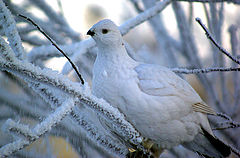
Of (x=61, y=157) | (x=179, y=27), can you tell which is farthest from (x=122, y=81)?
(x=179, y=27)

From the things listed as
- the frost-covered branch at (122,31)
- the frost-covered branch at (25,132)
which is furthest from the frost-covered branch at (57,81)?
the frost-covered branch at (122,31)

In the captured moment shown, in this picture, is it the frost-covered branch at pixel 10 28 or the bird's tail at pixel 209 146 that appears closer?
the frost-covered branch at pixel 10 28

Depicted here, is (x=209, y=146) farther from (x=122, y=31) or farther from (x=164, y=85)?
(x=122, y=31)

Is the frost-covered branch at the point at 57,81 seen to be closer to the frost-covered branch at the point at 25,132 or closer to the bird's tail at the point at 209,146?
the frost-covered branch at the point at 25,132

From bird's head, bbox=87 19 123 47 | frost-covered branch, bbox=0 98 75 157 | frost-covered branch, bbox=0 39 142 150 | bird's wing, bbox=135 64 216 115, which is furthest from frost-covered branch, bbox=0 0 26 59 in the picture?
bird's wing, bbox=135 64 216 115

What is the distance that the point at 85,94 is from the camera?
82cm

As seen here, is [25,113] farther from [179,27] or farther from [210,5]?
[210,5]

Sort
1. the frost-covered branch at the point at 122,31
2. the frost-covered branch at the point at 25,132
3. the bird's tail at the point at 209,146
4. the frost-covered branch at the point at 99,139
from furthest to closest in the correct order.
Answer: the frost-covered branch at the point at 122,31 < the bird's tail at the point at 209,146 < the frost-covered branch at the point at 99,139 < the frost-covered branch at the point at 25,132

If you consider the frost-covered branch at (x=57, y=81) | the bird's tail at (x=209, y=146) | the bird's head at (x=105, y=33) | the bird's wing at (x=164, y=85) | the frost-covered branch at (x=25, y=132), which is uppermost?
the bird's head at (x=105, y=33)

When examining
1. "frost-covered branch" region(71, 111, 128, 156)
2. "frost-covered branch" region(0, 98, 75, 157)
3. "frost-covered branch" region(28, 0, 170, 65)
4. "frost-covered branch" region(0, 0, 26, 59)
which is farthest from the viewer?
"frost-covered branch" region(28, 0, 170, 65)

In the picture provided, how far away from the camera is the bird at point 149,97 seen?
108 cm

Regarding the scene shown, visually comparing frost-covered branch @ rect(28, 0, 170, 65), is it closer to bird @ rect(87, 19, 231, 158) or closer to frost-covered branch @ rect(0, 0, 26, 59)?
bird @ rect(87, 19, 231, 158)

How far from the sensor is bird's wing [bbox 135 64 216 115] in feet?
3.76

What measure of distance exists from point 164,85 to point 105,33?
1.42ft
